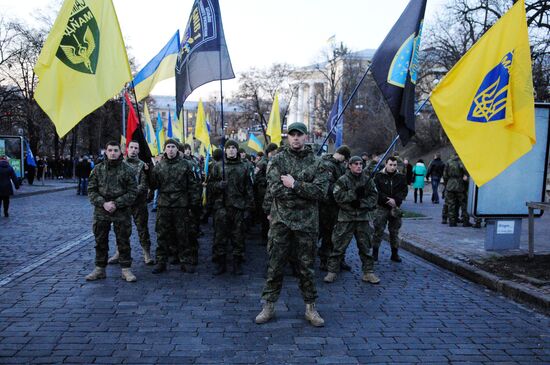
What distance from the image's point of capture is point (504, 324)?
5266mm

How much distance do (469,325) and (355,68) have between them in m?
56.7

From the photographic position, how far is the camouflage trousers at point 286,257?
5125 millimetres

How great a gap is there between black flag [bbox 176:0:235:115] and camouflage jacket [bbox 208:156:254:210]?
1384 millimetres

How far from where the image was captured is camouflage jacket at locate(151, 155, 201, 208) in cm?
735

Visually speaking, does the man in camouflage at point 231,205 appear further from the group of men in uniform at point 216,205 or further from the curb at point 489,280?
the curb at point 489,280

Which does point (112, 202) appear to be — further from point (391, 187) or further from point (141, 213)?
point (391, 187)

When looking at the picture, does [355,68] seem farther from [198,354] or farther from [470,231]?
[198,354]

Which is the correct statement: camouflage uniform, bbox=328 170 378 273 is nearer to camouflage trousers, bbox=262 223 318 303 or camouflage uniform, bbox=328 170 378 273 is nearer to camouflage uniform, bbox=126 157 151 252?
camouflage trousers, bbox=262 223 318 303

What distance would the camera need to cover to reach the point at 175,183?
736 cm

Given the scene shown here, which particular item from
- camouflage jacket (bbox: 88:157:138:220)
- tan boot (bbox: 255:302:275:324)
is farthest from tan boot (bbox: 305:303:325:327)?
Answer: camouflage jacket (bbox: 88:157:138:220)

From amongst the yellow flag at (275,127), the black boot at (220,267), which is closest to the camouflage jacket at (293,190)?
the black boot at (220,267)

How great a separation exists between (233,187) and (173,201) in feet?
3.14

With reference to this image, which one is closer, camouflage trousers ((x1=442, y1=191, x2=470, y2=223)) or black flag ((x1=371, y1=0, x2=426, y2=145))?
black flag ((x1=371, y1=0, x2=426, y2=145))

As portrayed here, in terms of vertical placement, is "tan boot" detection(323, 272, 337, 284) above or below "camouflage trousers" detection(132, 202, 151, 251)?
below
